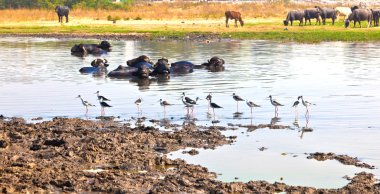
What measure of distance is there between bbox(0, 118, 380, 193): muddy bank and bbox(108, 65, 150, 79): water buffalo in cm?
1047

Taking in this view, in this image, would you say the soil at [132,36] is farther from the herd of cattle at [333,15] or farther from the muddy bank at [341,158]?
the muddy bank at [341,158]

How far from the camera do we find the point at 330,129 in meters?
17.1

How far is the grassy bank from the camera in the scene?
5009 centimetres

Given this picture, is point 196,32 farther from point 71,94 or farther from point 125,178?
point 125,178

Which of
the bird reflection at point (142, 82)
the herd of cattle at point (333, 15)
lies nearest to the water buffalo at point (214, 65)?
the bird reflection at point (142, 82)

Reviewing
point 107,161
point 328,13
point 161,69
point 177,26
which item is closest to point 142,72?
point 161,69

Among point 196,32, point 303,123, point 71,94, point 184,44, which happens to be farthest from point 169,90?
point 196,32

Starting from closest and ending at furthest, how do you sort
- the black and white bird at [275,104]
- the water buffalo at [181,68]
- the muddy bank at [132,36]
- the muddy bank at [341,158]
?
the muddy bank at [341,158] < the black and white bird at [275,104] < the water buffalo at [181,68] < the muddy bank at [132,36]

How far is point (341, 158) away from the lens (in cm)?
1404

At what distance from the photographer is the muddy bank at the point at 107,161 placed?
1177 centimetres

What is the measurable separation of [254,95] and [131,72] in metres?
7.16

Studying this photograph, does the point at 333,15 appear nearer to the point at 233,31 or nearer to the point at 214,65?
the point at 233,31

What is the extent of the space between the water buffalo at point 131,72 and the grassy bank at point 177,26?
2023 cm

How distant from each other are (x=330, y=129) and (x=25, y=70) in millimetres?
16933
